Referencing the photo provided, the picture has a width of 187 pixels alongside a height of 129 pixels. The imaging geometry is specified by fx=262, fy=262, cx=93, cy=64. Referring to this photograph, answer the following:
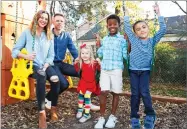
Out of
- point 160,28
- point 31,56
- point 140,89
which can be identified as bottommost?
point 140,89

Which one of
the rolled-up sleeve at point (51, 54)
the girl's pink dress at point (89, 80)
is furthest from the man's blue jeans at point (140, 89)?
the rolled-up sleeve at point (51, 54)

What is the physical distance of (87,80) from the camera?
11.5 ft

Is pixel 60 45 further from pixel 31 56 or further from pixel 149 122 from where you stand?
pixel 149 122

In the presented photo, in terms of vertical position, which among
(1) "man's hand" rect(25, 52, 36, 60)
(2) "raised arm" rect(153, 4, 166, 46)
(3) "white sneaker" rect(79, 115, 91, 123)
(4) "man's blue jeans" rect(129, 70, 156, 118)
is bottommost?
(3) "white sneaker" rect(79, 115, 91, 123)

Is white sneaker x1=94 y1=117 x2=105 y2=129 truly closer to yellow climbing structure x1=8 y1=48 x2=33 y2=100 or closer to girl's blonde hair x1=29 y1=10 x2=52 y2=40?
yellow climbing structure x1=8 y1=48 x2=33 y2=100

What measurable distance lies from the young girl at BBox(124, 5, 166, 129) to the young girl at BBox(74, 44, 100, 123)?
1.92ft

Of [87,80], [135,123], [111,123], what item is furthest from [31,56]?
[135,123]

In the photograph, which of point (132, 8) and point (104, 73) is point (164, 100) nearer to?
point (104, 73)

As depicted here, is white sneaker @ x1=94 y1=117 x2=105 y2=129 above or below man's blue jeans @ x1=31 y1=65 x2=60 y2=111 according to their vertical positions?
below

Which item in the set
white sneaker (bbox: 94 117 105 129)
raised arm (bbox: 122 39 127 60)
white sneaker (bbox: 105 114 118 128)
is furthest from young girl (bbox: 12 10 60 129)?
raised arm (bbox: 122 39 127 60)

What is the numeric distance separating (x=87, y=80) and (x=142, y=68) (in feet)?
2.63

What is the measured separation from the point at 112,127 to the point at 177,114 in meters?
1.09

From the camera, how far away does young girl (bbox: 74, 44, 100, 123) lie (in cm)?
346

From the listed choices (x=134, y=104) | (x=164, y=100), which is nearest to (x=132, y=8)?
(x=164, y=100)
